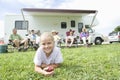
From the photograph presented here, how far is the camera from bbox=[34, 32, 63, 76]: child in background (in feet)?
14.8

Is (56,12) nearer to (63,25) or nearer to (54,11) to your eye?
(54,11)

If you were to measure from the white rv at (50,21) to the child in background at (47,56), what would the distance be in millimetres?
15445

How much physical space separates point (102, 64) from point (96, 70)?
0.67m

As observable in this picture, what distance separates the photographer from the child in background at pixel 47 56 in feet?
14.8

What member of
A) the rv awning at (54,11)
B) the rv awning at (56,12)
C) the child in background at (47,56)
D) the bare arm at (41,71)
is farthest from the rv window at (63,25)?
the bare arm at (41,71)

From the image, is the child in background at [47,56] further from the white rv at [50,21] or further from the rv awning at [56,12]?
the white rv at [50,21]

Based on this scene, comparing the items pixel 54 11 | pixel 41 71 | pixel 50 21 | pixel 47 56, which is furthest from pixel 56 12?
pixel 41 71

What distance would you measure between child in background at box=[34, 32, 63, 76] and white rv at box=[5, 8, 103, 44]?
15.4 metres

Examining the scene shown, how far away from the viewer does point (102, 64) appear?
17.4 ft

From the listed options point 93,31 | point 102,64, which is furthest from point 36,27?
point 102,64

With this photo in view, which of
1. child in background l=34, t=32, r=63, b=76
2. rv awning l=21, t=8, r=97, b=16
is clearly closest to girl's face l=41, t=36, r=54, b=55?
child in background l=34, t=32, r=63, b=76

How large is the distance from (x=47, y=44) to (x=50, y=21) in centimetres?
1687

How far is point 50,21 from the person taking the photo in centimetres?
2134

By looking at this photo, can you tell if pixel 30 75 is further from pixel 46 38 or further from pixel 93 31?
pixel 93 31
